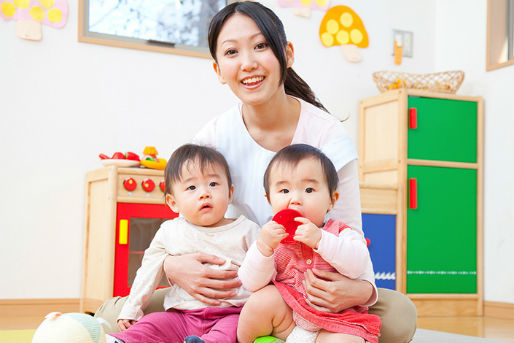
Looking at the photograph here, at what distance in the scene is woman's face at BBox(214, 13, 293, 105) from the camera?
5.73 feet

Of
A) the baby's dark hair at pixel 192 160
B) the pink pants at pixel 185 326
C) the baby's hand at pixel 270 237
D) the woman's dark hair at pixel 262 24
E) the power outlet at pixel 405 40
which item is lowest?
the pink pants at pixel 185 326

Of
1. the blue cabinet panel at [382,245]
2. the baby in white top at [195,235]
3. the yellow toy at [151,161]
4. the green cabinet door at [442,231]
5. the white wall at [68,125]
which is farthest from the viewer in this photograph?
the green cabinet door at [442,231]

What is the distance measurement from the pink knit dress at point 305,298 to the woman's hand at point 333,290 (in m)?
0.02

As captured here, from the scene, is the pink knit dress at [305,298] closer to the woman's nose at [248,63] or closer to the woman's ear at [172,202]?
the woman's ear at [172,202]

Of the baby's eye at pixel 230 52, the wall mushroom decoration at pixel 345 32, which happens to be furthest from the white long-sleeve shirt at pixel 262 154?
the wall mushroom decoration at pixel 345 32

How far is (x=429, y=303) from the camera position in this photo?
3664 millimetres

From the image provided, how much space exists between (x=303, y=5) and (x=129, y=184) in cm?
171

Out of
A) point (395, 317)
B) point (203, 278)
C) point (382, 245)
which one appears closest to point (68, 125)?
point (382, 245)

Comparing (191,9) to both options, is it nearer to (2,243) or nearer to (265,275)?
(2,243)

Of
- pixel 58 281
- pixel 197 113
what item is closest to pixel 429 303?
pixel 197 113

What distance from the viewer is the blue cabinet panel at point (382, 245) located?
359 centimetres

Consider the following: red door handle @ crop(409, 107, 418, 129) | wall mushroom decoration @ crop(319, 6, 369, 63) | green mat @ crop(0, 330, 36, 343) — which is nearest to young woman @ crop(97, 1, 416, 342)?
green mat @ crop(0, 330, 36, 343)

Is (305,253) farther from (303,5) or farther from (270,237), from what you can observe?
(303,5)

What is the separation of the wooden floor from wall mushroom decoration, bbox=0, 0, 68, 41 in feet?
4.79
